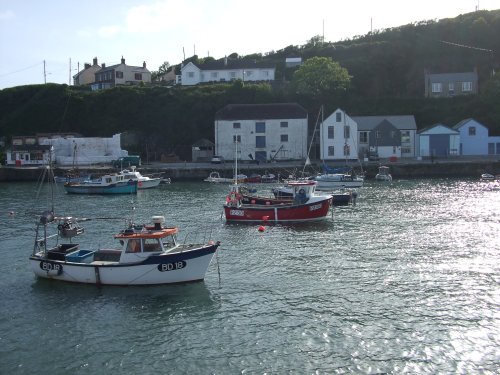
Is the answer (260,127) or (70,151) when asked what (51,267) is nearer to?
(260,127)

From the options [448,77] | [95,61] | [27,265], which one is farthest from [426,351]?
[95,61]

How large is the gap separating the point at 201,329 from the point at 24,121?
281 ft

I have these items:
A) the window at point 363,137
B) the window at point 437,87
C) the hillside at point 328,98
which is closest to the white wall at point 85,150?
the hillside at point 328,98

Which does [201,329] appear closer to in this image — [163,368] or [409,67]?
[163,368]

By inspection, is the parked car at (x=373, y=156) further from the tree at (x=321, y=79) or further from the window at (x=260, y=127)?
the tree at (x=321, y=79)

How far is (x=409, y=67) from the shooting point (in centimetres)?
10425

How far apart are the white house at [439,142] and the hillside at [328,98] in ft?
19.5

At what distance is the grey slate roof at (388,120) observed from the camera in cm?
7594

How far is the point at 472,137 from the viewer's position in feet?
249

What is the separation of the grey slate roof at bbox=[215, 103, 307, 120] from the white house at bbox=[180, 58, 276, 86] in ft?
78.3

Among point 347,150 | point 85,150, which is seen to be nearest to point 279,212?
point 347,150

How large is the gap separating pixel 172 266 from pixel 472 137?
62776mm

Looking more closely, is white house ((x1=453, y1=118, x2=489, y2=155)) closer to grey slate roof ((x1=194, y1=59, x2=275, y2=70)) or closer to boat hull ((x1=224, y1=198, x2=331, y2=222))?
grey slate roof ((x1=194, y1=59, x2=275, y2=70))

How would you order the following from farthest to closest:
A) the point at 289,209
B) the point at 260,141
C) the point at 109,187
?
the point at 260,141, the point at 109,187, the point at 289,209
